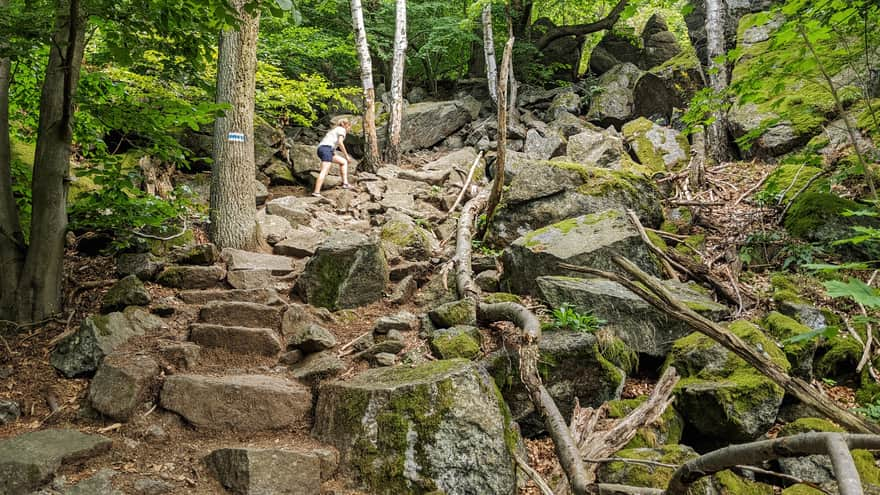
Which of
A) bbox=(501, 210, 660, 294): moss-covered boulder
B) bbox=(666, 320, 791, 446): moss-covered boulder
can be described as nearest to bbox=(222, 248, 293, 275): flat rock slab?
bbox=(501, 210, 660, 294): moss-covered boulder

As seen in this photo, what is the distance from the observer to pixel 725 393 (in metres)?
4.70

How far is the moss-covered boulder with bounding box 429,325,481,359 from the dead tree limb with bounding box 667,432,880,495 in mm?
3320

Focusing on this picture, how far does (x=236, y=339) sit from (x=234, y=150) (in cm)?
392

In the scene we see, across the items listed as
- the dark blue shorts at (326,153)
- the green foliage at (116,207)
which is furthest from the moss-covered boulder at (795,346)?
the dark blue shorts at (326,153)

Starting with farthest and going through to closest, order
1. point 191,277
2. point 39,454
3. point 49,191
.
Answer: point 191,277
point 49,191
point 39,454

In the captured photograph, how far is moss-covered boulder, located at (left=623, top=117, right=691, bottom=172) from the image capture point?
1271 centimetres

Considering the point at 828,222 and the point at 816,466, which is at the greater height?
the point at 828,222

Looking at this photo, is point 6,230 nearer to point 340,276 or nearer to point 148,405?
point 148,405

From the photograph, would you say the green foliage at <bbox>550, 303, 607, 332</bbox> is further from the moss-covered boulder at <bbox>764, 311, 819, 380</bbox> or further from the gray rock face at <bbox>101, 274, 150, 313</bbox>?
the gray rock face at <bbox>101, 274, 150, 313</bbox>

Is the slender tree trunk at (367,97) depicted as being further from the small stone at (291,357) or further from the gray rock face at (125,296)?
the small stone at (291,357)

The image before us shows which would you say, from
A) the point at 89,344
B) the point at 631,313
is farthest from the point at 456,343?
the point at 89,344

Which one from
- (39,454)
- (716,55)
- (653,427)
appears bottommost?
(653,427)

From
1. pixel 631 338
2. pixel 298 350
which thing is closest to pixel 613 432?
pixel 631 338

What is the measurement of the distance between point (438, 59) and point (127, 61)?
18.8 meters
